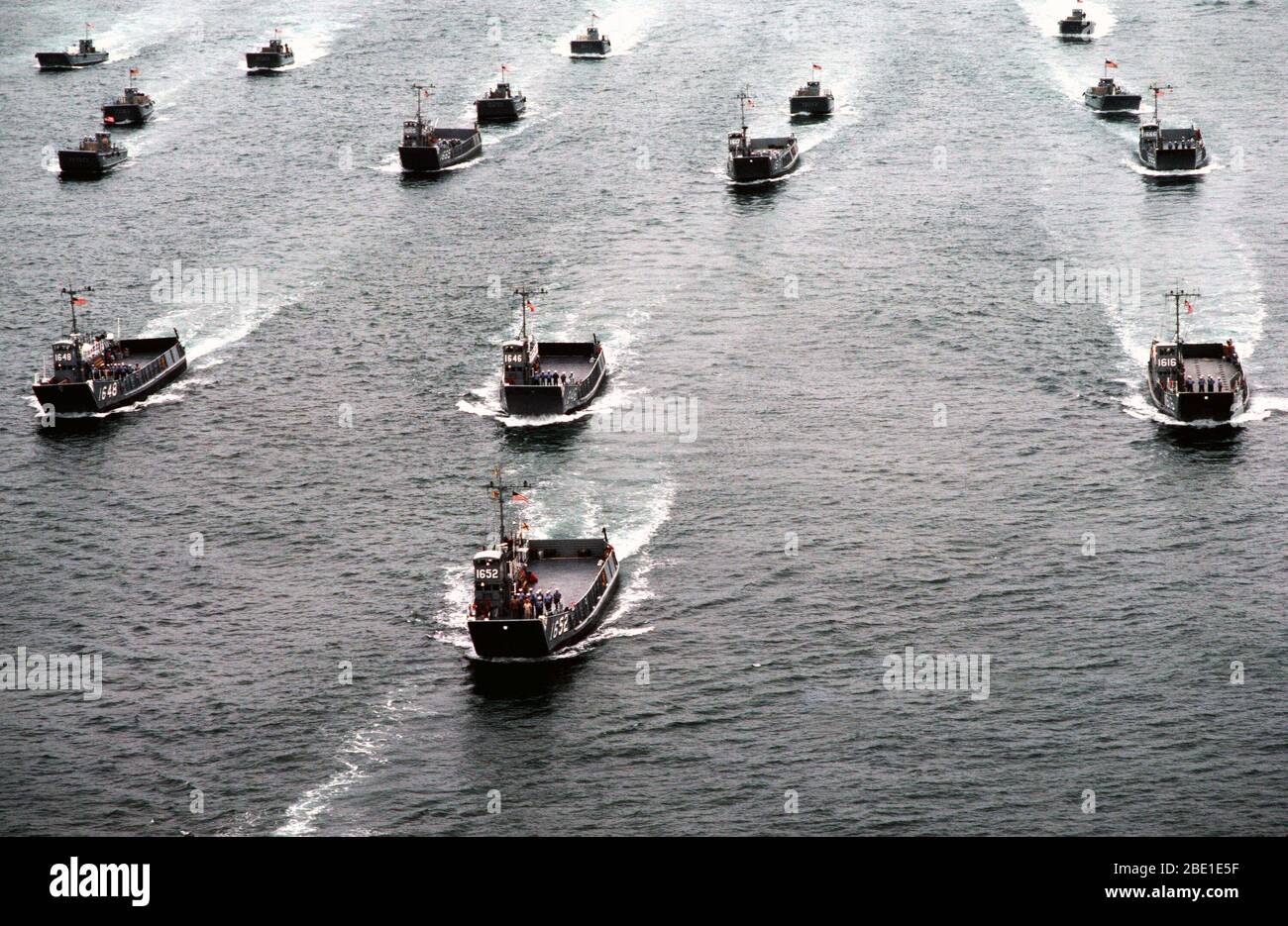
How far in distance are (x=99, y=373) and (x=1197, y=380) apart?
360 ft

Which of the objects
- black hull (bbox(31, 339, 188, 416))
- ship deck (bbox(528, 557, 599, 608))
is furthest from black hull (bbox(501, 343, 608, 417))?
black hull (bbox(31, 339, 188, 416))

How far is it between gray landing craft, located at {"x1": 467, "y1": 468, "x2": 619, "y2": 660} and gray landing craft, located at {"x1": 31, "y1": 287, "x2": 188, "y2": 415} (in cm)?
6035

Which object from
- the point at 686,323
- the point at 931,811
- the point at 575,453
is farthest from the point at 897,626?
the point at 686,323

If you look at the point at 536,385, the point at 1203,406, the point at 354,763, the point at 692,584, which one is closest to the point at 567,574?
the point at 692,584

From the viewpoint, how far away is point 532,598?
432 feet

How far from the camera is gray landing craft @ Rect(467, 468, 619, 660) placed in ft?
Result: 419

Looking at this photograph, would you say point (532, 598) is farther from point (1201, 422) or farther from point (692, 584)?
point (1201, 422)

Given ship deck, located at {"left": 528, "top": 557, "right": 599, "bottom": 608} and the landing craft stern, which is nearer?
the landing craft stern

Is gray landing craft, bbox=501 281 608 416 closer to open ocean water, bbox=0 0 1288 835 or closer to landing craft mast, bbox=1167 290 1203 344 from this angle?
open ocean water, bbox=0 0 1288 835

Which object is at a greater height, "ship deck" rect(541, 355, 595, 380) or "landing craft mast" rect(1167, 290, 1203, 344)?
"landing craft mast" rect(1167, 290, 1203, 344)

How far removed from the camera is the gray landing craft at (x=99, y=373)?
588 ft

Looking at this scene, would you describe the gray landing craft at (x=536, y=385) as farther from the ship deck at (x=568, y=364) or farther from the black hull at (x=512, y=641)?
the black hull at (x=512, y=641)

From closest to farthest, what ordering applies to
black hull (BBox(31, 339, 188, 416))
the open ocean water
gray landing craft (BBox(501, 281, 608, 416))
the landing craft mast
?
1. the open ocean water
2. gray landing craft (BBox(501, 281, 608, 416))
3. the landing craft mast
4. black hull (BBox(31, 339, 188, 416))
